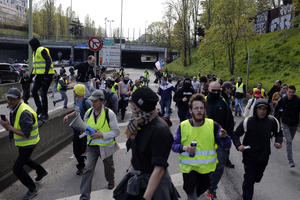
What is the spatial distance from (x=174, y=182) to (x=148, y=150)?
3349 mm

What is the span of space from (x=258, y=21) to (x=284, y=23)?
6008 millimetres

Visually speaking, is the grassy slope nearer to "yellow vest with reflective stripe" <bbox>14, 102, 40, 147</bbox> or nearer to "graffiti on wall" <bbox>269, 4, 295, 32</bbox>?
"graffiti on wall" <bbox>269, 4, 295, 32</bbox>

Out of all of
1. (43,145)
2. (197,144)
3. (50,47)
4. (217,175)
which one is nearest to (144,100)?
(197,144)

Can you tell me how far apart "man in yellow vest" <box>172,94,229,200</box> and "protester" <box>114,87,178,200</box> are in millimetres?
1242

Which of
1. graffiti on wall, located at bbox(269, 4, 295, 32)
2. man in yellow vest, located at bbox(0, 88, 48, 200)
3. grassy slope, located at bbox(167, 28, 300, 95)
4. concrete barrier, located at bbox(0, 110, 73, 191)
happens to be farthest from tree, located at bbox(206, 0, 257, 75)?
man in yellow vest, located at bbox(0, 88, 48, 200)

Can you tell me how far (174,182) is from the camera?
5.64 meters

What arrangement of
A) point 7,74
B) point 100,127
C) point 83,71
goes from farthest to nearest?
point 7,74 < point 83,71 < point 100,127

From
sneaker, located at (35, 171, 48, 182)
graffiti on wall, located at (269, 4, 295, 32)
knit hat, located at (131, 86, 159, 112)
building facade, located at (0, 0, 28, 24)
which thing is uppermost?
building facade, located at (0, 0, 28, 24)

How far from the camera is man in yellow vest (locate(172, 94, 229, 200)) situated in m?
3.82

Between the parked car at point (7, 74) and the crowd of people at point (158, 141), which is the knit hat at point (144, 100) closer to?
the crowd of people at point (158, 141)

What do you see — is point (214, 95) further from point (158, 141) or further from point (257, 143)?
point (158, 141)

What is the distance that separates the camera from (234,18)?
1082 inches

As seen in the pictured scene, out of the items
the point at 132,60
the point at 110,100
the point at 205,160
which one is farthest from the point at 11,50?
the point at 205,160

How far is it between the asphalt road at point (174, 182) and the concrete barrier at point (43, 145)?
17 centimetres
